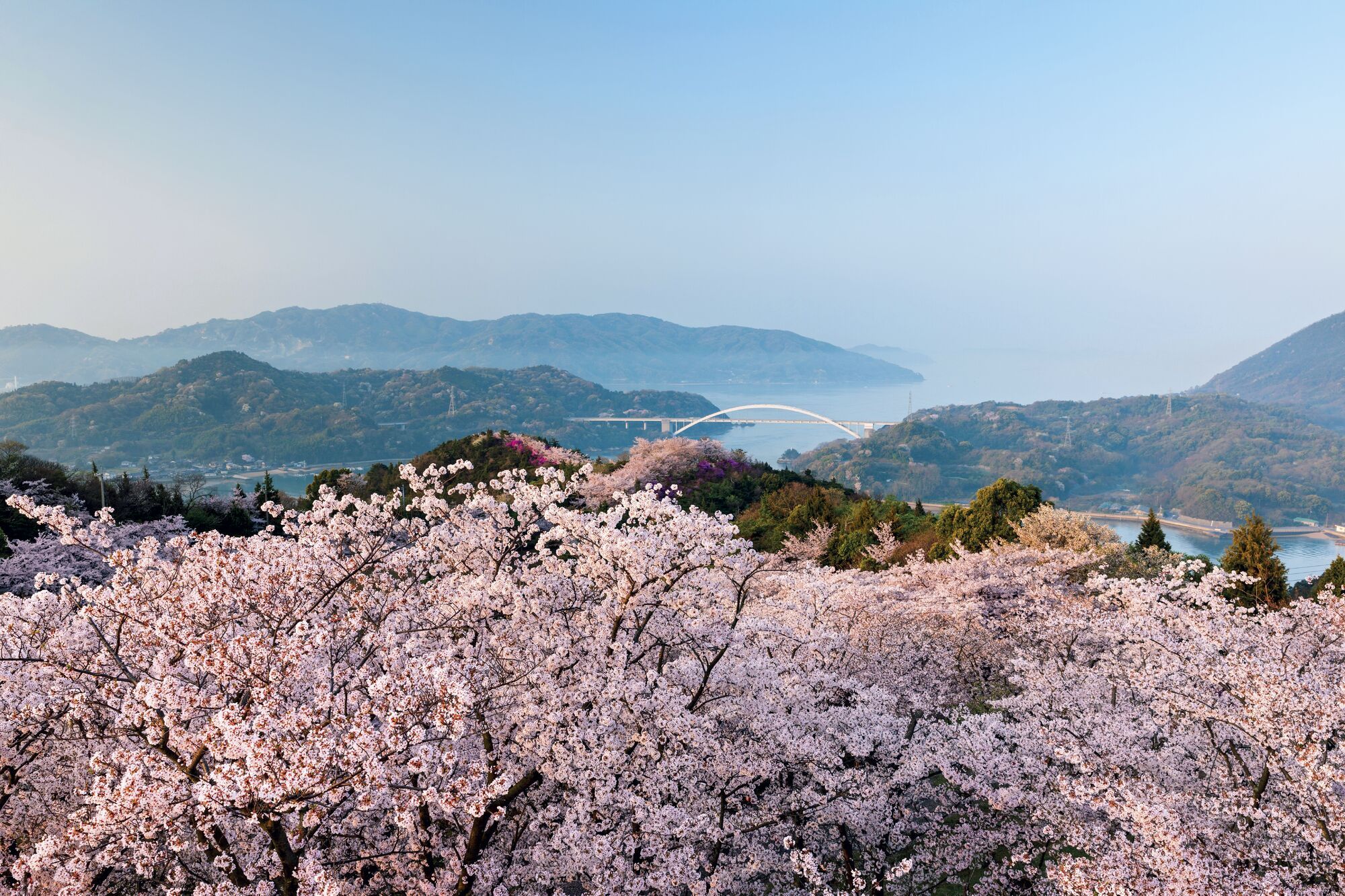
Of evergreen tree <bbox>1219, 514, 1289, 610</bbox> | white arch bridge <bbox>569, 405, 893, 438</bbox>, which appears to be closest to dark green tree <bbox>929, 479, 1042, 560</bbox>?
evergreen tree <bbox>1219, 514, 1289, 610</bbox>

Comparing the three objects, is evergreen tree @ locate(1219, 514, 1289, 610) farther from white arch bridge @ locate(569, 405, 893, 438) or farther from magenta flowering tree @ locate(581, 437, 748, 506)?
white arch bridge @ locate(569, 405, 893, 438)

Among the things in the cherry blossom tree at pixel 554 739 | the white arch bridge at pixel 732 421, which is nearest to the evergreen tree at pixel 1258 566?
the cherry blossom tree at pixel 554 739

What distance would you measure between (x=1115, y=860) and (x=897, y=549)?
20701 mm

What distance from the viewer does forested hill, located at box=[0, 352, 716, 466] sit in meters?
116

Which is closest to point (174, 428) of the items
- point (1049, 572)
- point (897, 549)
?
point (897, 549)

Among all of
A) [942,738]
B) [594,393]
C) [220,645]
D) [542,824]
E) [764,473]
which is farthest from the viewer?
[594,393]

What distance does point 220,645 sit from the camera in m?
5.58

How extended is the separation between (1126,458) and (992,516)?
129 m

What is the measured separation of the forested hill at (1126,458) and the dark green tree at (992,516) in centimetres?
7638

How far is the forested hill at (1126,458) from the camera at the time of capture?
351ft

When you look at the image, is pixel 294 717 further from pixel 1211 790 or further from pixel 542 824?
pixel 1211 790

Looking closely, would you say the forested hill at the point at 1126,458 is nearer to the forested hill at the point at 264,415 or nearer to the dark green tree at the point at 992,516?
the forested hill at the point at 264,415

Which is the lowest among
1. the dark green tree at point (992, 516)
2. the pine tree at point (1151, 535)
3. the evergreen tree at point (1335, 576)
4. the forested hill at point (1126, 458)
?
the forested hill at point (1126, 458)

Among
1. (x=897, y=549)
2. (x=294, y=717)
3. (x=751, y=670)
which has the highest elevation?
(x=294, y=717)
